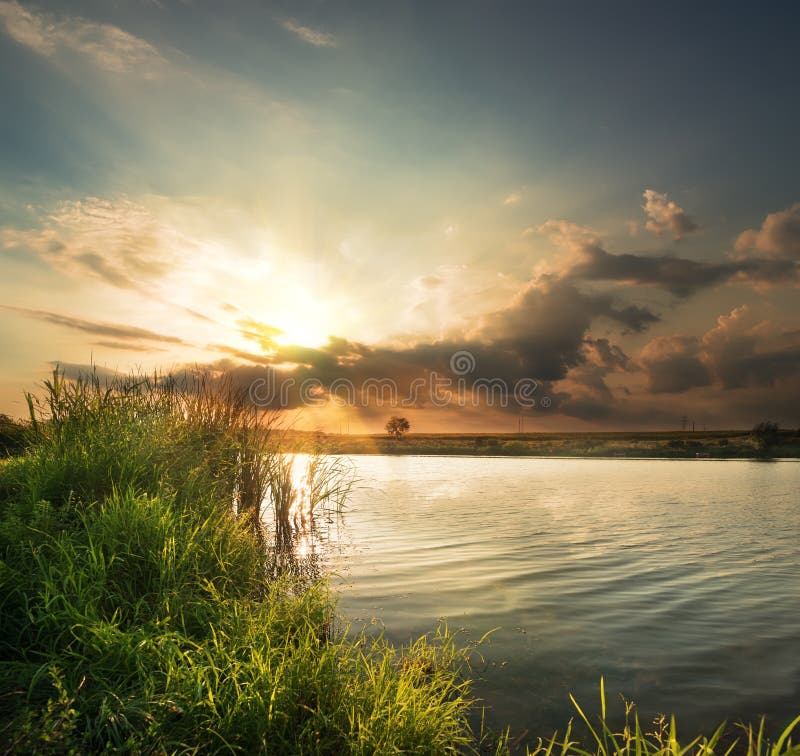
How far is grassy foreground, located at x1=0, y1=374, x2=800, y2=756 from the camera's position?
3848mm

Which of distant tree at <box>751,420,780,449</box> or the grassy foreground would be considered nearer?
the grassy foreground

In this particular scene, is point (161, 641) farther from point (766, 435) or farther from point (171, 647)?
point (766, 435)

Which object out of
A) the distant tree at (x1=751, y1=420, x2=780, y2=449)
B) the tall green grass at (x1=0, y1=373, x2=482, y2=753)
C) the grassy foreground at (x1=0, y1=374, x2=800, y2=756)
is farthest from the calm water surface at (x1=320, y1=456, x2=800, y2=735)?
the distant tree at (x1=751, y1=420, x2=780, y2=449)

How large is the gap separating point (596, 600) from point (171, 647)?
743 centimetres

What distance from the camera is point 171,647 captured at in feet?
15.1

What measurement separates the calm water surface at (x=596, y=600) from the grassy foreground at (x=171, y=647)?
2.07 ft

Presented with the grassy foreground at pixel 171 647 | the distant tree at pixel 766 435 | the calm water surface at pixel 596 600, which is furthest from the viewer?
the distant tree at pixel 766 435

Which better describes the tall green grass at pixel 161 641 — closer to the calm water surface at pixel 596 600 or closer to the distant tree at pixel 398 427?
the calm water surface at pixel 596 600

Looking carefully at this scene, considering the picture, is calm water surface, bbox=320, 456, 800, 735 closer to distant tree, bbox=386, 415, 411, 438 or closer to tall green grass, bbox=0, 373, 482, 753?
tall green grass, bbox=0, 373, 482, 753

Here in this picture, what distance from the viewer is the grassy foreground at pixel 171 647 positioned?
3.85 meters

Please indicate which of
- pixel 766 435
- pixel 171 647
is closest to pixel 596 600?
pixel 171 647

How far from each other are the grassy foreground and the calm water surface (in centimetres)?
63

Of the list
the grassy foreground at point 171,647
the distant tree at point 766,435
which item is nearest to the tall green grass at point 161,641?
the grassy foreground at point 171,647

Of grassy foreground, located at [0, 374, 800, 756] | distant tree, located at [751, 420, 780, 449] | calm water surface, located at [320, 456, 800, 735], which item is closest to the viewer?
grassy foreground, located at [0, 374, 800, 756]
